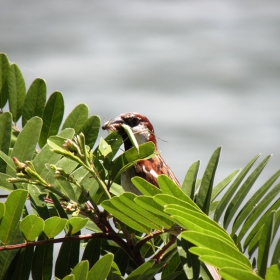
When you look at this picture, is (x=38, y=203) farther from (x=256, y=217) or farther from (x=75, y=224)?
(x=256, y=217)

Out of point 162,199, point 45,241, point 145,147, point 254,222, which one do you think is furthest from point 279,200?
point 45,241

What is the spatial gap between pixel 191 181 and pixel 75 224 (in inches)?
10.9

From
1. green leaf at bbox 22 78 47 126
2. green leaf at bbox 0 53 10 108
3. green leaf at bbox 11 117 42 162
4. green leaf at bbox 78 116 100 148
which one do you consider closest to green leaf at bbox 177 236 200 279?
green leaf at bbox 11 117 42 162

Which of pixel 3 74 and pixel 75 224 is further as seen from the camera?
pixel 3 74

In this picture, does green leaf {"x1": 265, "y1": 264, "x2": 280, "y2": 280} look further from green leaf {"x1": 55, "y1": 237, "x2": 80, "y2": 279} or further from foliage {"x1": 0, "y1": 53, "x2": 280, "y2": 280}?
green leaf {"x1": 55, "y1": 237, "x2": 80, "y2": 279}

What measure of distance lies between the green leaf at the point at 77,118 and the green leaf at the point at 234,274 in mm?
934

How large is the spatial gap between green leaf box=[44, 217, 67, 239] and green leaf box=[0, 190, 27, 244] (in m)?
0.06

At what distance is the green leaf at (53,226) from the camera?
1183 mm

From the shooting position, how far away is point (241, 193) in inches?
47.4

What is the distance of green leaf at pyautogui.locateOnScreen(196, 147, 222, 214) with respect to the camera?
1188 millimetres

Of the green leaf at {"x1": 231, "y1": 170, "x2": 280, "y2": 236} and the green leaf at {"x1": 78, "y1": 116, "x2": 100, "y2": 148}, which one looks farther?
the green leaf at {"x1": 78, "y1": 116, "x2": 100, "y2": 148}

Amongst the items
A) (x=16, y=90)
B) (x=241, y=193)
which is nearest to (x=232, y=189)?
(x=241, y=193)

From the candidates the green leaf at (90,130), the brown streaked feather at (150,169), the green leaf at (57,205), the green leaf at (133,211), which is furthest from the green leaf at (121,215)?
the brown streaked feather at (150,169)

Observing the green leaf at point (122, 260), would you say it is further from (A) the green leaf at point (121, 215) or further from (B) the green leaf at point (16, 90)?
(B) the green leaf at point (16, 90)
